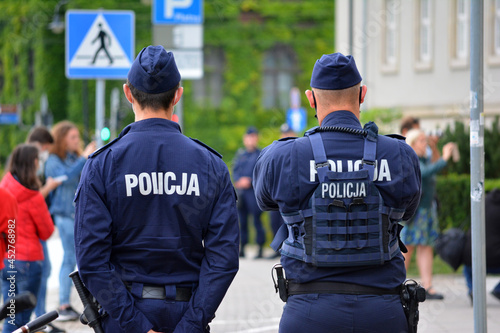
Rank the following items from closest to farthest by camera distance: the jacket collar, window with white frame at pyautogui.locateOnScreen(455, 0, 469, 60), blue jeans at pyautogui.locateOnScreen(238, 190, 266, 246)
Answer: the jacket collar, blue jeans at pyautogui.locateOnScreen(238, 190, 266, 246), window with white frame at pyautogui.locateOnScreen(455, 0, 469, 60)

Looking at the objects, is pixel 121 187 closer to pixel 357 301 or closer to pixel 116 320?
pixel 116 320

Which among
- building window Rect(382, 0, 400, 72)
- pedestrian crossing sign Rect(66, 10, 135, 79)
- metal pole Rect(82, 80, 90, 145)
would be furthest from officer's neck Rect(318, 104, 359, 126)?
metal pole Rect(82, 80, 90, 145)

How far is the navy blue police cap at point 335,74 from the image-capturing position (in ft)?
12.5

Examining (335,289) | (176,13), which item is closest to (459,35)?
(176,13)

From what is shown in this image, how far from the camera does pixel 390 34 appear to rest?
25.0 m

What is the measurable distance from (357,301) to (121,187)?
1.14 meters

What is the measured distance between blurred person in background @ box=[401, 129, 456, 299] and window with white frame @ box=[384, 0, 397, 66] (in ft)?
50.5

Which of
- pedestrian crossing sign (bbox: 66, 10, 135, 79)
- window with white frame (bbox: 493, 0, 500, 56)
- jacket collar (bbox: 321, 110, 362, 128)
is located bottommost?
jacket collar (bbox: 321, 110, 362, 128)

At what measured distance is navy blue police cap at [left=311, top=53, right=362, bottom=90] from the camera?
381 centimetres

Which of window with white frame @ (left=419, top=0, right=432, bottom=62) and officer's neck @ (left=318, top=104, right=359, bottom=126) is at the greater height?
window with white frame @ (left=419, top=0, right=432, bottom=62)

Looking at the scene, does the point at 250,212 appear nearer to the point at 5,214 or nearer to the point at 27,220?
the point at 27,220

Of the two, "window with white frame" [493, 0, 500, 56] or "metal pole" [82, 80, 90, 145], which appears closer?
"window with white frame" [493, 0, 500, 56]

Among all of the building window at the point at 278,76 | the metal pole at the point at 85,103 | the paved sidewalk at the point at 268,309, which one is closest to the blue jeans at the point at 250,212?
the paved sidewalk at the point at 268,309

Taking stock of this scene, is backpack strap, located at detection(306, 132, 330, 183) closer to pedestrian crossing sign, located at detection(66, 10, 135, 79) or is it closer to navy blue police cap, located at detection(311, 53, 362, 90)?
navy blue police cap, located at detection(311, 53, 362, 90)
